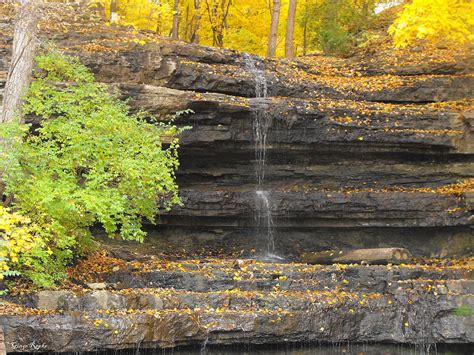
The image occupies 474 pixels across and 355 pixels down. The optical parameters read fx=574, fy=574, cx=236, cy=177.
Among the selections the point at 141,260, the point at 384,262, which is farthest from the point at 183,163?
the point at 384,262

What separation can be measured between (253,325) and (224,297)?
816 millimetres

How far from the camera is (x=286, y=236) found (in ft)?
54.8

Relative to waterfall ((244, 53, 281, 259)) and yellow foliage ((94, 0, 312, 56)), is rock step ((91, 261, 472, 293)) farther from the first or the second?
yellow foliage ((94, 0, 312, 56))

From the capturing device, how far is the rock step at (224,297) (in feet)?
34.3

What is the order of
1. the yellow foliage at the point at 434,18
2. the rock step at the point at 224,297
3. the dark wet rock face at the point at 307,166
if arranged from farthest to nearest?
the dark wet rock face at the point at 307,166 < the yellow foliage at the point at 434,18 < the rock step at the point at 224,297

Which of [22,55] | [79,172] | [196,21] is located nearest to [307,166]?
[79,172]

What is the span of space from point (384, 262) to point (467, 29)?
26.6 ft

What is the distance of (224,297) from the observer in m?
11.5

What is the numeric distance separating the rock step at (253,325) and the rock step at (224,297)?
0.11 meters

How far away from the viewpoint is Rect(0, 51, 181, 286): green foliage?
1066 centimetres

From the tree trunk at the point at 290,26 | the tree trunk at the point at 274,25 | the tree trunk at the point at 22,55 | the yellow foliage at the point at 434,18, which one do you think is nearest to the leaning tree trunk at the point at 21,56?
the tree trunk at the point at 22,55

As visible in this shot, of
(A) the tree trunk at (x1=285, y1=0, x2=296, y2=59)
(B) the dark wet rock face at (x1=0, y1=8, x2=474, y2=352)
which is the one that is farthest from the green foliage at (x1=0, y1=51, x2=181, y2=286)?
(A) the tree trunk at (x1=285, y1=0, x2=296, y2=59)

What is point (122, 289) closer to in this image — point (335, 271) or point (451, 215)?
point (335, 271)

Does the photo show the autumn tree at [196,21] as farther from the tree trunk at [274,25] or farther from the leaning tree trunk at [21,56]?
the leaning tree trunk at [21,56]
